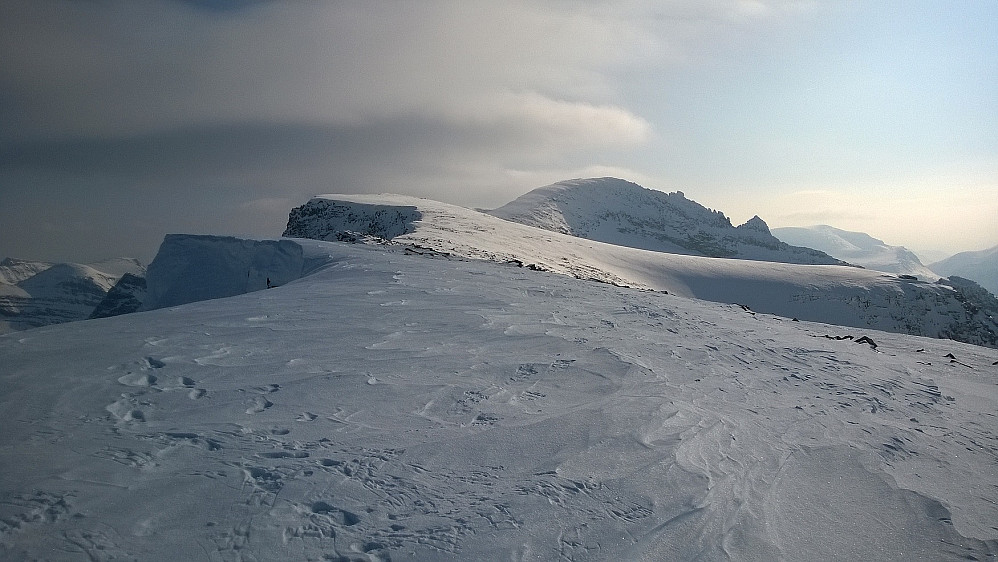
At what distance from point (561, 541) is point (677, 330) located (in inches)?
286

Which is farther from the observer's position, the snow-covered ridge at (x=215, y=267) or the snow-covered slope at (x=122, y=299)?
the snow-covered slope at (x=122, y=299)

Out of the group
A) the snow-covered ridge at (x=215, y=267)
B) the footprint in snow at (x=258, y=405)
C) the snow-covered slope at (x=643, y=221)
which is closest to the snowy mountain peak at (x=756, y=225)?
the snow-covered slope at (x=643, y=221)

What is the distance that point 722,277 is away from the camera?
31.2 meters

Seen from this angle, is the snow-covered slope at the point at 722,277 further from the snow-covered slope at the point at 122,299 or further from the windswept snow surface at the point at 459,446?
the snow-covered slope at the point at 122,299

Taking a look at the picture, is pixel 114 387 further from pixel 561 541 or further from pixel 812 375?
pixel 812 375

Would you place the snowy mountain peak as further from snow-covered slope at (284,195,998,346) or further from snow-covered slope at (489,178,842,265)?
snow-covered slope at (284,195,998,346)

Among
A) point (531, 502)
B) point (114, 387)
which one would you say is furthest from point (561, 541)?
point (114, 387)

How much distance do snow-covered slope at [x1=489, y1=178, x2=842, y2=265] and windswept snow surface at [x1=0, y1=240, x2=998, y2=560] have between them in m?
55.1

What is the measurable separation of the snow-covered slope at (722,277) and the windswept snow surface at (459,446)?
500 inches

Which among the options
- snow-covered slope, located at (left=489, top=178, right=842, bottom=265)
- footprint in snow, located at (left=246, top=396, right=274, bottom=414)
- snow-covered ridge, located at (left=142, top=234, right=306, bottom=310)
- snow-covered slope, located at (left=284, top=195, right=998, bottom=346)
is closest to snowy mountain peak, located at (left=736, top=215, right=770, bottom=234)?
snow-covered slope, located at (left=489, top=178, right=842, bottom=265)

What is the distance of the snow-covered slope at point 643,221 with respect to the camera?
213 feet

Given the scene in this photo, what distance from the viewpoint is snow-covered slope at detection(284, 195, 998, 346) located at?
24062 millimetres

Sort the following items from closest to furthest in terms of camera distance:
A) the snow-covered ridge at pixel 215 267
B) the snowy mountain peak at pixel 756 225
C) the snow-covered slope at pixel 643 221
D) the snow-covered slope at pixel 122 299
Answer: the snow-covered ridge at pixel 215 267
the snow-covered slope at pixel 122 299
the snow-covered slope at pixel 643 221
the snowy mountain peak at pixel 756 225

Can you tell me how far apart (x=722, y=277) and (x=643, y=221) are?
44778mm
